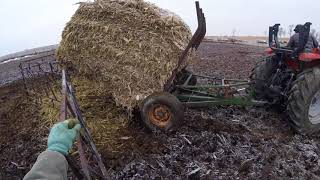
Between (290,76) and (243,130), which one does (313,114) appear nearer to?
(290,76)

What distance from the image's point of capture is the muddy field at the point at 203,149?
5.82 metres

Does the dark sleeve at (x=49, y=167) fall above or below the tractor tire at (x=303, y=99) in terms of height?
above

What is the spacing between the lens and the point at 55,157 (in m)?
2.77

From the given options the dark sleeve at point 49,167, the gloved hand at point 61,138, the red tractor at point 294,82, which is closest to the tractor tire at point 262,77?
the red tractor at point 294,82

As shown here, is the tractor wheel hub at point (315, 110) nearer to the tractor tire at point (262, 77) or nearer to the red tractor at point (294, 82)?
the red tractor at point (294, 82)

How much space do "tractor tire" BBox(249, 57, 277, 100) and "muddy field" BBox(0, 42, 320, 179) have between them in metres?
0.33

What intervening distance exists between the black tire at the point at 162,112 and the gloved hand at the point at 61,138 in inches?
153

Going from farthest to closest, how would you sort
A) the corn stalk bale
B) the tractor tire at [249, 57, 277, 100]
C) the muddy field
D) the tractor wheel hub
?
the tractor tire at [249, 57, 277, 100] < the tractor wheel hub < the corn stalk bale < the muddy field

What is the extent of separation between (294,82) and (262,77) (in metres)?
1.27

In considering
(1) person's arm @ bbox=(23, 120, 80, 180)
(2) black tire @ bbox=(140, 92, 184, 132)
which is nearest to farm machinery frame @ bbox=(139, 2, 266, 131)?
(2) black tire @ bbox=(140, 92, 184, 132)

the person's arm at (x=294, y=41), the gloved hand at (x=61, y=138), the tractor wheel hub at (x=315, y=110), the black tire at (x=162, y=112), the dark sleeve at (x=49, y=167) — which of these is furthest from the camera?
the person's arm at (x=294, y=41)

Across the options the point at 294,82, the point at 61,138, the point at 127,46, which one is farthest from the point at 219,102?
the point at 61,138

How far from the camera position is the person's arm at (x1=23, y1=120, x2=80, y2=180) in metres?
2.62

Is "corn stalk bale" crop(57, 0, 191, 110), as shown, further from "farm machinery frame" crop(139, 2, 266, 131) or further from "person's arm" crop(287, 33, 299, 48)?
"person's arm" crop(287, 33, 299, 48)
